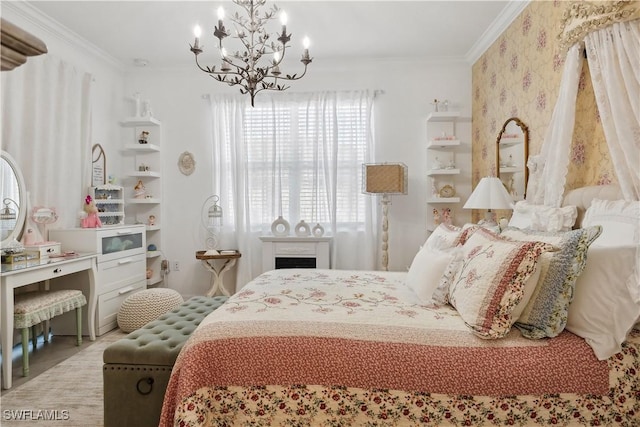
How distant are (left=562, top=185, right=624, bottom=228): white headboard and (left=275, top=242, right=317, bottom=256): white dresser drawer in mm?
2510

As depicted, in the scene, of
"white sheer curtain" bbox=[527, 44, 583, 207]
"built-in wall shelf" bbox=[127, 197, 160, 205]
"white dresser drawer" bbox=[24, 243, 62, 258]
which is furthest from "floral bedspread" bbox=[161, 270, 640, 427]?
"built-in wall shelf" bbox=[127, 197, 160, 205]

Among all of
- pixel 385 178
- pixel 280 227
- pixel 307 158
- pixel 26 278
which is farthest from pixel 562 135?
pixel 26 278

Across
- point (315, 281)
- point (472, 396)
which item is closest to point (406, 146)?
point (315, 281)

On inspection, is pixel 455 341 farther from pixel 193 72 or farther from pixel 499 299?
pixel 193 72

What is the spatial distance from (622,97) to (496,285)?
1.08 meters

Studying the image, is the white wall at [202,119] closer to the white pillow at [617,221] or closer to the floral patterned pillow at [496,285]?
the white pillow at [617,221]

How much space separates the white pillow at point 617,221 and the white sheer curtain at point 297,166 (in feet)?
8.39

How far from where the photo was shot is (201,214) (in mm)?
4516

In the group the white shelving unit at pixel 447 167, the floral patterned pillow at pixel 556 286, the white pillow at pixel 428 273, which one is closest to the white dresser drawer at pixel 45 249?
the white pillow at pixel 428 273

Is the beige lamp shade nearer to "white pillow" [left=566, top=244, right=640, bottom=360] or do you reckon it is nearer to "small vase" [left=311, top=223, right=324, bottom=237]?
"white pillow" [left=566, top=244, right=640, bottom=360]

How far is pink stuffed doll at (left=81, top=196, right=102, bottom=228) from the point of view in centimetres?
352

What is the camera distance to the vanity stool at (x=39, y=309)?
2.55 m

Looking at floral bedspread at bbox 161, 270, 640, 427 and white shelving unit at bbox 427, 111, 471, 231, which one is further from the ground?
white shelving unit at bbox 427, 111, 471, 231

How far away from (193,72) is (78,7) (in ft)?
4.74
